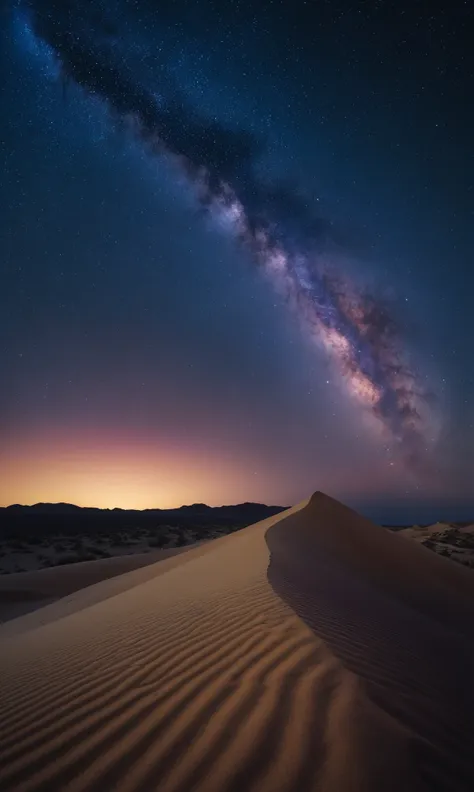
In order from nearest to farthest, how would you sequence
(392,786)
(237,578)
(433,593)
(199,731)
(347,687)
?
(392,786) → (199,731) → (347,687) → (237,578) → (433,593)

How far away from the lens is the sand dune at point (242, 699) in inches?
74.0

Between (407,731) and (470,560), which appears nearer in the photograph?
(407,731)

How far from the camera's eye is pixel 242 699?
2430mm

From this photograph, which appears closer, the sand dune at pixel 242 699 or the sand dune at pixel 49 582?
the sand dune at pixel 242 699

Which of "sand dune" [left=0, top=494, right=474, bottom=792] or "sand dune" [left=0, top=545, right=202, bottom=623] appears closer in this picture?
"sand dune" [left=0, top=494, right=474, bottom=792]

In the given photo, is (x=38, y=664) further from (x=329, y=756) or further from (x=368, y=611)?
(x=368, y=611)

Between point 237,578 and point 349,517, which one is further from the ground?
point 349,517

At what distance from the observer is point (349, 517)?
15.5 meters

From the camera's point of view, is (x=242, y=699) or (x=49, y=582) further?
(x=49, y=582)

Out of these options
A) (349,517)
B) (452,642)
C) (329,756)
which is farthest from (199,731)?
(349,517)

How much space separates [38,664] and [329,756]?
3.51m

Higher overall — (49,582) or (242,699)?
(242,699)

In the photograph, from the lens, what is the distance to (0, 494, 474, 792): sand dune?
1.88 meters

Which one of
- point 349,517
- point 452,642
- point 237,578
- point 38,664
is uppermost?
point 349,517
